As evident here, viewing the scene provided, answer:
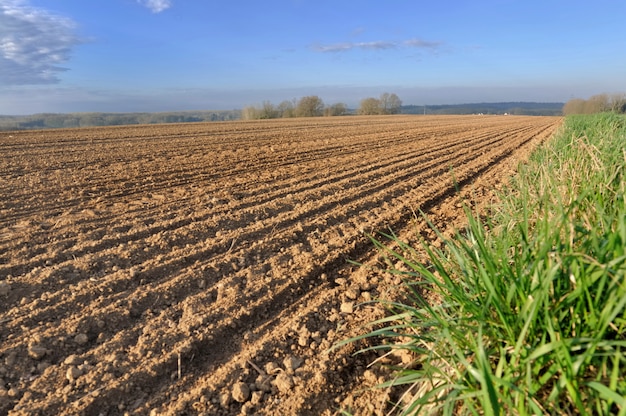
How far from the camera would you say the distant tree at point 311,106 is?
57.2m

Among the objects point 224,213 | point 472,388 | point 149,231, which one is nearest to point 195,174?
point 224,213

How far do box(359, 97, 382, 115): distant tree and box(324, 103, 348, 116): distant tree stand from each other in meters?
10.1

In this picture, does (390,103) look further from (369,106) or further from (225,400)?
(225,400)

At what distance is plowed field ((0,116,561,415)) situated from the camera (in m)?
2.70

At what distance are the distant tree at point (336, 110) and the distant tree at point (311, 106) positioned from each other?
83 centimetres

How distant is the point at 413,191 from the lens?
759cm

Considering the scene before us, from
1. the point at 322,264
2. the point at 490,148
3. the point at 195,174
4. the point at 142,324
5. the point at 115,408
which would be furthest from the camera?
the point at 490,148

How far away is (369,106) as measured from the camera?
71500 millimetres

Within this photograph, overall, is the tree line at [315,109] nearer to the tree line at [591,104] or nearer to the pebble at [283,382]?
the tree line at [591,104]

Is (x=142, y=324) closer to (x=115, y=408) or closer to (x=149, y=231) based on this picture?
(x=115, y=408)

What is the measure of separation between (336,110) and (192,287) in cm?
5817

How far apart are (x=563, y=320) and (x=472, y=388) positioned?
53 cm

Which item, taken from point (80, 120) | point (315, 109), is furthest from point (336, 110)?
point (80, 120)

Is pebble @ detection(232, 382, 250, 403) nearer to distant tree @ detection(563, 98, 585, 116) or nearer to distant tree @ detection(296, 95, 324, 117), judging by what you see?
distant tree @ detection(296, 95, 324, 117)
